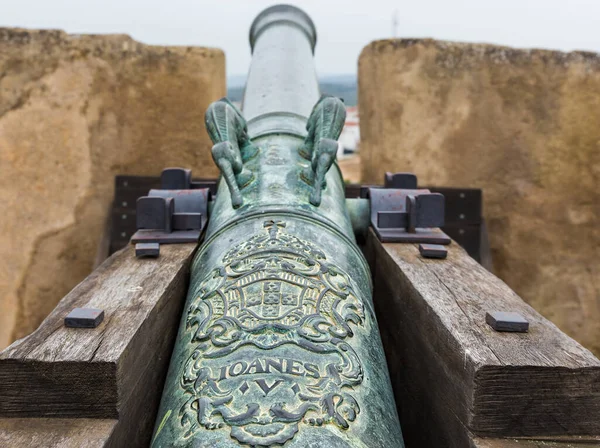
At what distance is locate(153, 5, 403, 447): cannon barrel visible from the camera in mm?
908

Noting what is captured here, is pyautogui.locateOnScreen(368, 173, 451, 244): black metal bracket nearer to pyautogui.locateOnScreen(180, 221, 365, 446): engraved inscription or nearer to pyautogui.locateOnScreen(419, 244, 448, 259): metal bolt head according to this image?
pyautogui.locateOnScreen(419, 244, 448, 259): metal bolt head

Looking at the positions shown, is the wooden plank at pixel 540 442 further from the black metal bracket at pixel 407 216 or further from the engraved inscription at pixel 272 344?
the black metal bracket at pixel 407 216

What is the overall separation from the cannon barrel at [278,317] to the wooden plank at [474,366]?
0.17 m

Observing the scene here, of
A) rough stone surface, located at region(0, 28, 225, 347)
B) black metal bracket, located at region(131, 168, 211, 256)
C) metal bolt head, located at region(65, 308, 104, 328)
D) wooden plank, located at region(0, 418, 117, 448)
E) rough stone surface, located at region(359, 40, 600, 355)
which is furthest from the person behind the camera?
rough stone surface, located at region(359, 40, 600, 355)

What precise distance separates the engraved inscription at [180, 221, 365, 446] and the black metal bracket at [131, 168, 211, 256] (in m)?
0.52

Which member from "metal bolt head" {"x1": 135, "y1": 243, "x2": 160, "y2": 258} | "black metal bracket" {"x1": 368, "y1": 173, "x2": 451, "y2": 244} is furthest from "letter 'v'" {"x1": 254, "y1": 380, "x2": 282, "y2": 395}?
"black metal bracket" {"x1": 368, "y1": 173, "x2": 451, "y2": 244}

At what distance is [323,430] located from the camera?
882 mm

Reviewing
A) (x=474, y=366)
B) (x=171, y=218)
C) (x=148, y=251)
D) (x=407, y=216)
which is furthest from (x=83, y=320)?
(x=407, y=216)

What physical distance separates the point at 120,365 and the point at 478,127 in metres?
2.96

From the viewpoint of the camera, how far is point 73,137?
3357 millimetres

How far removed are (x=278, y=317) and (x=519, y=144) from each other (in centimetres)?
285

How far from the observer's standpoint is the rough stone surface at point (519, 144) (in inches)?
133

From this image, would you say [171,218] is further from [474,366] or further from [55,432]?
[474,366]

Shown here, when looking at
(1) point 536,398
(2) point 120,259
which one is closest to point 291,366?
(1) point 536,398
